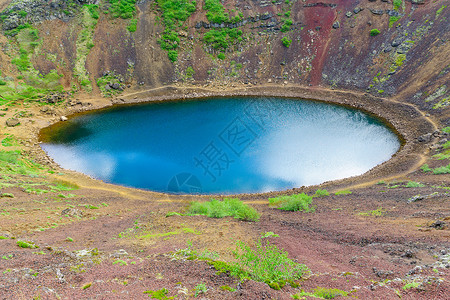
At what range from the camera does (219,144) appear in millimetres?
43938

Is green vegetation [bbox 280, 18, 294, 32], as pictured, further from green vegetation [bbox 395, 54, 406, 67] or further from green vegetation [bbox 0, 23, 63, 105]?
green vegetation [bbox 0, 23, 63, 105]

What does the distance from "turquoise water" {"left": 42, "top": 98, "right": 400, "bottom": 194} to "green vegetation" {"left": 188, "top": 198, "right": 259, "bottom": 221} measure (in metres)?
10.3

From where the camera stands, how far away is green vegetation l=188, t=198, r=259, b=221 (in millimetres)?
20042

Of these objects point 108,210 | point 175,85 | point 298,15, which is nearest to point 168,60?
point 175,85

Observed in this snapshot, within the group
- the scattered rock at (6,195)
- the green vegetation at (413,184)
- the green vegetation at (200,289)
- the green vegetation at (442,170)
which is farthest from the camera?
the green vegetation at (442,170)

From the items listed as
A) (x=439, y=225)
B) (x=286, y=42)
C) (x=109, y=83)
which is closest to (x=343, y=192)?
(x=439, y=225)

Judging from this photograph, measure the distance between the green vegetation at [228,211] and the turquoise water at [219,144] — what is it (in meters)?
10.3

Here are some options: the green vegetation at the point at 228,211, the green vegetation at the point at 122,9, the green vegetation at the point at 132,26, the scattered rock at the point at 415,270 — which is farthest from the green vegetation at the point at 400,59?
the green vegetation at the point at 122,9

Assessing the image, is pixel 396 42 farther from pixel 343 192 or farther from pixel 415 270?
pixel 415 270

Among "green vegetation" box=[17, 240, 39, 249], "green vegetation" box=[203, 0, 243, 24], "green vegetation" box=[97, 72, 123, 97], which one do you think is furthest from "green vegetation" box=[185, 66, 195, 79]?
"green vegetation" box=[17, 240, 39, 249]

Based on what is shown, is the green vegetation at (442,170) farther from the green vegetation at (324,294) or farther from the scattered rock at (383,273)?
the green vegetation at (324,294)

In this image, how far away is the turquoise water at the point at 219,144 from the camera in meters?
35.8

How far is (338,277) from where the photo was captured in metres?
10.3

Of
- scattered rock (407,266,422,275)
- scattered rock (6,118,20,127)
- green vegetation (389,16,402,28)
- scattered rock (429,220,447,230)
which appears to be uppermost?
green vegetation (389,16,402,28)
